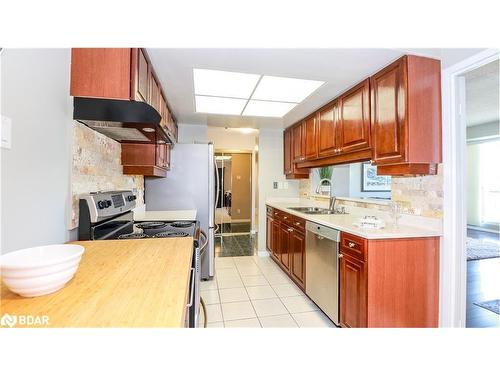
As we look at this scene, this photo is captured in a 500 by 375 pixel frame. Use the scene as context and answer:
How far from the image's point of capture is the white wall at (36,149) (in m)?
0.95

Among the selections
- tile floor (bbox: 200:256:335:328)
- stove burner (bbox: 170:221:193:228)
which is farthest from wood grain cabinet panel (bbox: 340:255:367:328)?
stove burner (bbox: 170:221:193:228)

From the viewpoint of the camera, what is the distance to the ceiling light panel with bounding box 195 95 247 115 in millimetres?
2584

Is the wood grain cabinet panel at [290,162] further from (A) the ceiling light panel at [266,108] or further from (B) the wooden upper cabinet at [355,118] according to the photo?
(B) the wooden upper cabinet at [355,118]

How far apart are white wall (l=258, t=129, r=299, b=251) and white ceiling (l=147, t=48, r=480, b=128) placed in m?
1.84

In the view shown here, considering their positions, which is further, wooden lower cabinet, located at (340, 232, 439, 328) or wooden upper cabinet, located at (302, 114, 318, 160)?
wooden upper cabinet, located at (302, 114, 318, 160)

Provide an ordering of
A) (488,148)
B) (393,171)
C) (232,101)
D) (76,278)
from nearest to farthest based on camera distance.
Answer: (76,278) < (393,171) < (232,101) < (488,148)

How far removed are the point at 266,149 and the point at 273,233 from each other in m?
1.50

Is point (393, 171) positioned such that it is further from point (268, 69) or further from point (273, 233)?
point (273, 233)

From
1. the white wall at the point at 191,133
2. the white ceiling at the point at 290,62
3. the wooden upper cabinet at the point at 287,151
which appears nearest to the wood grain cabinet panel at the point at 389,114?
the white ceiling at the point at 290,62

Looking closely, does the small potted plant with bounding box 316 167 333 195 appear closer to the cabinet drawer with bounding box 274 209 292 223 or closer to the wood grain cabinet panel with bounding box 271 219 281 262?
the cabinet drawer with bounding box 274 209 292 223

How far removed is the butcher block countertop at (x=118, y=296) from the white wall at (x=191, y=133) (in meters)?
2.83

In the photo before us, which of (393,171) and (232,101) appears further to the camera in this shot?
(232,101)

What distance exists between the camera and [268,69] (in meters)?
1.83
